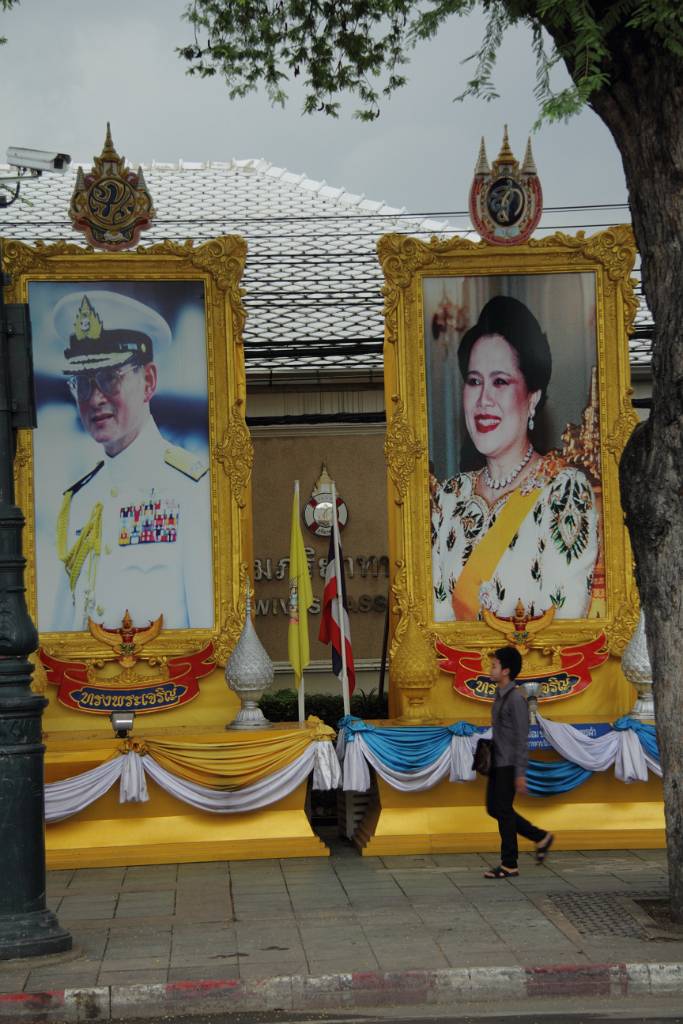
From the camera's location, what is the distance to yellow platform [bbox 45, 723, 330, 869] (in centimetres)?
1398

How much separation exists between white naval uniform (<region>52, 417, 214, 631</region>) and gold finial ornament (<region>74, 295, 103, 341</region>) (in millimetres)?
1091

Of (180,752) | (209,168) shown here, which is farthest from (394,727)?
(209,168)

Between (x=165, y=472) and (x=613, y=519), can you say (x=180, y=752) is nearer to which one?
(x=165, y=472)

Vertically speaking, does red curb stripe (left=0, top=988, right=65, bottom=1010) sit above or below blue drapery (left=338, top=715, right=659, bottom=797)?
below

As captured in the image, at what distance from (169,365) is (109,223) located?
1595 mm

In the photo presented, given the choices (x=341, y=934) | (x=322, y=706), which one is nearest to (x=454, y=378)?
(x=322, y=706)

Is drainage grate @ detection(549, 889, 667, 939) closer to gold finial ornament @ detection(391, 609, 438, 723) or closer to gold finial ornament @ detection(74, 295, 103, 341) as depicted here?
gold finial ornament @ detection(391, 609, 438, 723)

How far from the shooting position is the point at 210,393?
1561 centimetres

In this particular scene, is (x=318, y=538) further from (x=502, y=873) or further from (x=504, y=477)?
(x=502, y=873)

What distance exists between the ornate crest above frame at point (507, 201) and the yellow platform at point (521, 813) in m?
5.73

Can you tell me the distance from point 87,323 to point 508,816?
674 cm

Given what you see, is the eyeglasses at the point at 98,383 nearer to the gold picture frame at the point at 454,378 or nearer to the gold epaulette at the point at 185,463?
the gold epaulette at the point at 185,463

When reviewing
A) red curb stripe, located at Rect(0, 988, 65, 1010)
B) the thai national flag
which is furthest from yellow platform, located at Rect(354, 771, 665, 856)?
red curb stripe, located at Rect(0, 988, 65, 1010)

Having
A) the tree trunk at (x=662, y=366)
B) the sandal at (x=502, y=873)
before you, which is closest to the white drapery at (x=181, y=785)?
the sandal at (x=502, y=873)
